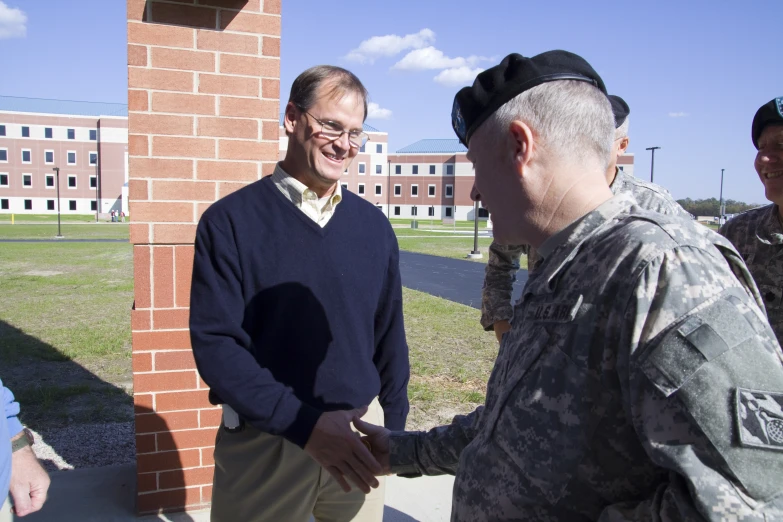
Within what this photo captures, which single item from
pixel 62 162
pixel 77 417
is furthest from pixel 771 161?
pixel 62 162

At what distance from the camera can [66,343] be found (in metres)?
7.11

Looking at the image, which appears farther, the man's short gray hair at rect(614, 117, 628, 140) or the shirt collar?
the man's short gray hair at rect(614, 117, 628, 140)

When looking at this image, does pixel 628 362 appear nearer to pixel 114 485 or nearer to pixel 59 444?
pixel 114 485

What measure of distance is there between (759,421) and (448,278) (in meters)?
13.3

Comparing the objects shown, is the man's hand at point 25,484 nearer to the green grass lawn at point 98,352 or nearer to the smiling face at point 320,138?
the smiling face at point 320,138

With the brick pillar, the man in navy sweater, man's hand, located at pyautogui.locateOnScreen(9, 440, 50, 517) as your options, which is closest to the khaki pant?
the man in navy sweater

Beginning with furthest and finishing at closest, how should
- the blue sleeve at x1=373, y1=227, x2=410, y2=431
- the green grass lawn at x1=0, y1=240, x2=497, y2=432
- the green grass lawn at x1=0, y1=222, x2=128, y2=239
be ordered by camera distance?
1. the green grass lawn at x1=0, y1=222, x2=128, y2=239
2. the green grass lawn at x1=0, y1=240, x2=497, y2=432
3. the blue sleeve at x1=373, y1=227, x2=410, y2=431

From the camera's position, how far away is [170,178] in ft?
9.68

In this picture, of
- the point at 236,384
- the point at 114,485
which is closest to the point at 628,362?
the point at 236,384

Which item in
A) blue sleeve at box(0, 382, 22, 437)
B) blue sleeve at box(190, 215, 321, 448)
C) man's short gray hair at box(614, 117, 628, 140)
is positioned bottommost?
blue sleeve at box(0, 382, 22, 437)

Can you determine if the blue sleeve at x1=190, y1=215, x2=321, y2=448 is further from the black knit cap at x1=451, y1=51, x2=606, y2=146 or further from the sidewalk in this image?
the sidewalk

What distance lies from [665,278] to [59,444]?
4.50 meters

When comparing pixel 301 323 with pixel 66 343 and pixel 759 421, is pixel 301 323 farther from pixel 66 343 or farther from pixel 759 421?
pixel 66 343

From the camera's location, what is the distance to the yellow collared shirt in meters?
2.17
